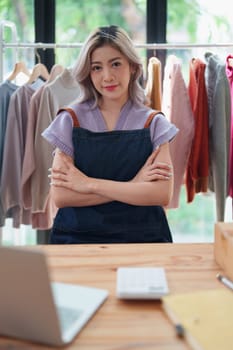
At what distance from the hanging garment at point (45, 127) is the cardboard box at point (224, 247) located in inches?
42.0

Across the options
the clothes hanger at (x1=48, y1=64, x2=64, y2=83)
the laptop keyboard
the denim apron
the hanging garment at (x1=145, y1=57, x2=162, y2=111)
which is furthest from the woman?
the laptop keyboard

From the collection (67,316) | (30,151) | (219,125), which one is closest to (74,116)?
(30,151)

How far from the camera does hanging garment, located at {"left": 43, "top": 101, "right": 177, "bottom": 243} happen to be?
5.13 feet

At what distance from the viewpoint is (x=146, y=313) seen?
0.84 m

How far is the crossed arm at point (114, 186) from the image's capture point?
4.94 feet

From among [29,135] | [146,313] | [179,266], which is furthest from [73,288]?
[29,135]

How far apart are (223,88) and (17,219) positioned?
3.34 feet

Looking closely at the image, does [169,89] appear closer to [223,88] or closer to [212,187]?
[223,88]

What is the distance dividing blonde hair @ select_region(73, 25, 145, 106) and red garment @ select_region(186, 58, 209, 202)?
37 cm

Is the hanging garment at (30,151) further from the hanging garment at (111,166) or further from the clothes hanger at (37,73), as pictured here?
the hanging garment at (111,166)

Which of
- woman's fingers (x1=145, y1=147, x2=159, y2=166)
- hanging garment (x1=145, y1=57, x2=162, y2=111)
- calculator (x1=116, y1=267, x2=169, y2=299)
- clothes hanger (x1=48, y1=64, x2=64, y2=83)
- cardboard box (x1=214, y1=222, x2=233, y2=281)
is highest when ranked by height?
clothes hanger (x1=48, y1=64, x2=64, y2=83)

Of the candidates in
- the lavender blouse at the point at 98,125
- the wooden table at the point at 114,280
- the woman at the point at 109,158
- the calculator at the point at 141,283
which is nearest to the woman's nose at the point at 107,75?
the woman at the point at 109,158

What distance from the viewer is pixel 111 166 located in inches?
63.0

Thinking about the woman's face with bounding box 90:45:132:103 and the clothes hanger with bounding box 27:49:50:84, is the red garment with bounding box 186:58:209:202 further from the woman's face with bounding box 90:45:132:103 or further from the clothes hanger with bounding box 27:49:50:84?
the clothes hanger with bounding box 27:49:50:84
